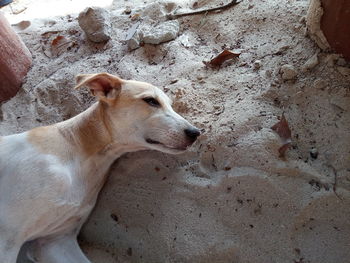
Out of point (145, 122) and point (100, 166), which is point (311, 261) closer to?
point (145, 122)

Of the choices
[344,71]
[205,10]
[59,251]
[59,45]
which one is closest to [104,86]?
[59,251]

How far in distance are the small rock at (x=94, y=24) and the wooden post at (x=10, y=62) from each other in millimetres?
642

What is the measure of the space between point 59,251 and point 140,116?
1083 mm

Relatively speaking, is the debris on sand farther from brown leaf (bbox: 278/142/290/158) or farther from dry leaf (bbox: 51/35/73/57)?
brown leaf (bbox: 278/142/290/158)

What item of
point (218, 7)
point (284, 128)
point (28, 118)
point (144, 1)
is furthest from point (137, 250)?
point (144, 1)

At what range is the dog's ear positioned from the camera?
2.45 metres

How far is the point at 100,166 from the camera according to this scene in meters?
2.55

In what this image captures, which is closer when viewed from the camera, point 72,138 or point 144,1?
point 72,138

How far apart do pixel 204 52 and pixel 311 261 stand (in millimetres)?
1926

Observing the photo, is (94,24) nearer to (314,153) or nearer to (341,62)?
(341,62)

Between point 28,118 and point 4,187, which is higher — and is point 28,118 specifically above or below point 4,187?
below

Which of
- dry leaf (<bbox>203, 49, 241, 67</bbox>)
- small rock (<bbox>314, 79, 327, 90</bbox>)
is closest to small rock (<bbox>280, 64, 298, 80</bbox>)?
small rock (<bbox>314, 79, 327, 90</bbox>)

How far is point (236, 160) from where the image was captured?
2.39 meters

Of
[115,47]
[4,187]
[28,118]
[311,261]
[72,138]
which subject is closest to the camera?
[311,261]
